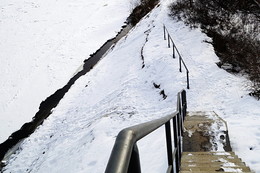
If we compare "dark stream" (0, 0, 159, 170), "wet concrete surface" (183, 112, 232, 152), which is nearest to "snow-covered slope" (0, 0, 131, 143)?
"dark stream" (0, 0, 159, 170)

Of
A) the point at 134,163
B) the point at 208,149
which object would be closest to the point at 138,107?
the point at 208,149

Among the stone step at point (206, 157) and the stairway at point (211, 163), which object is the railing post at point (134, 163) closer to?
the stairway at point (211, 163)

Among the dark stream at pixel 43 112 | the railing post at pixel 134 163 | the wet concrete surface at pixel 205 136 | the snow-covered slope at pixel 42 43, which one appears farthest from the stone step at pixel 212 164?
the snow-covered slope at pixel 42 43

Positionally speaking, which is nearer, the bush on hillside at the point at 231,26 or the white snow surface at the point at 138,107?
the white snow surface at the point at 138,107

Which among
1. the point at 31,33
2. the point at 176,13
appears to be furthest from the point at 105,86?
the point at 31,33

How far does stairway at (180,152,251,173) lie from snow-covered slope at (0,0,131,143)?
11.2 meters

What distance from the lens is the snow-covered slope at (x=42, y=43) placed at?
16.1 meters

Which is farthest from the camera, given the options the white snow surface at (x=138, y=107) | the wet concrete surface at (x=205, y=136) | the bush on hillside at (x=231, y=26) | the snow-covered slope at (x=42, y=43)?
the snow-covered slope at (x=42, y=43)

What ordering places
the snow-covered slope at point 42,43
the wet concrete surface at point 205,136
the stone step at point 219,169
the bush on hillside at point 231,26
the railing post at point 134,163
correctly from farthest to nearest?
the snow-covered slope at point 42,43 → the bush on hillside at point 231,26 → the wet concrete surface at point 205,136 → the stone step at point 219,169 → the railing post at point 134,163

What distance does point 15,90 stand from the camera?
17188mm

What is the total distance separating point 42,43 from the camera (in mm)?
25484

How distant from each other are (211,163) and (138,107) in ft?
23.4

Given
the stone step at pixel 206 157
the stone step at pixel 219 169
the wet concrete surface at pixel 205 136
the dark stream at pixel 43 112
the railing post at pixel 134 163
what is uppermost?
the railing post at pixel 134 163

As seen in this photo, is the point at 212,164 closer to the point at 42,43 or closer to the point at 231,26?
the point at 231,26
